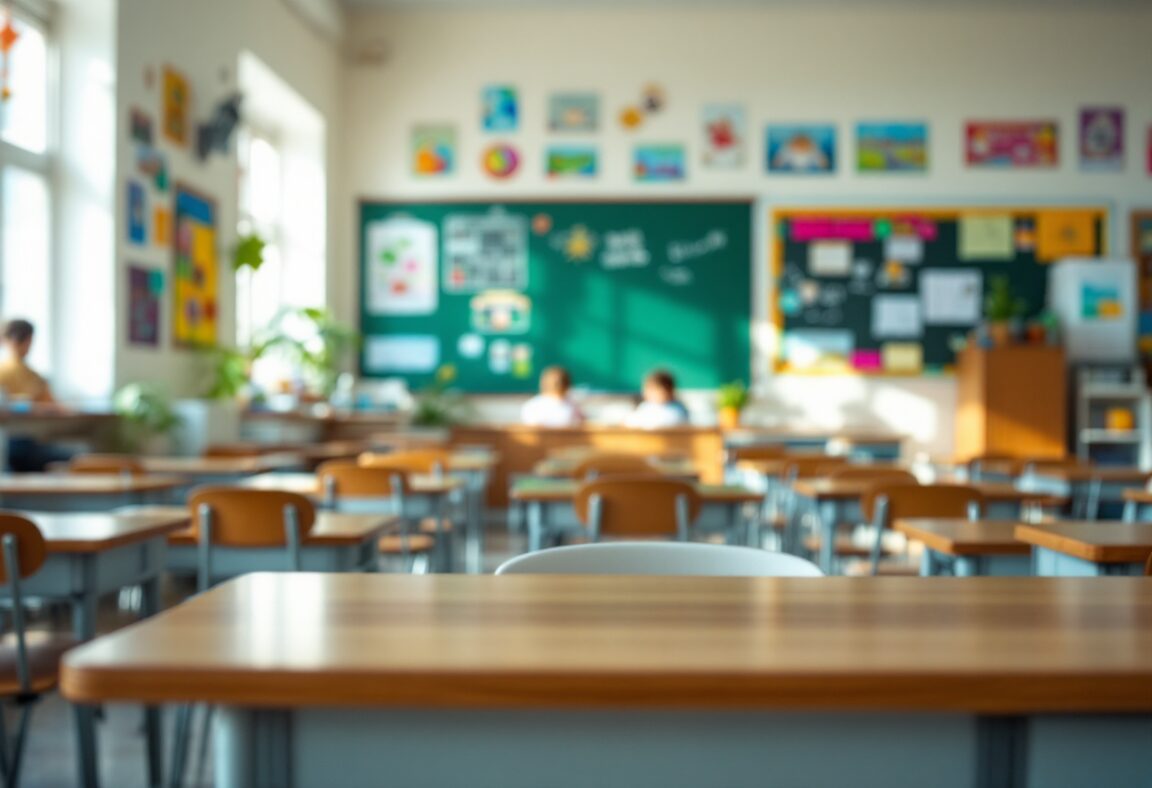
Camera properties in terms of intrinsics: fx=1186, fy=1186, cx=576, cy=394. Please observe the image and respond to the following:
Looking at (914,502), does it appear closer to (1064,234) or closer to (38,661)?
(38,661)

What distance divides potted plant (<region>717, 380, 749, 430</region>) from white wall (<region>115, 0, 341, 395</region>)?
371cm

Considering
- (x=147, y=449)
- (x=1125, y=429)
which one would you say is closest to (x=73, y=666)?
(x=147, y=449)

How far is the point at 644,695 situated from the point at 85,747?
5.57ft

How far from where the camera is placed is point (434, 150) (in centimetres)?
969

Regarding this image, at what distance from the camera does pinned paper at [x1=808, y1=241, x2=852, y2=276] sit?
9633 mm

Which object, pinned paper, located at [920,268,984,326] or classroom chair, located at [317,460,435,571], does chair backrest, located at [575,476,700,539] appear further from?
pinned paper, located at [920,268,984,326]

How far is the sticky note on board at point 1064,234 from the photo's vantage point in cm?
961

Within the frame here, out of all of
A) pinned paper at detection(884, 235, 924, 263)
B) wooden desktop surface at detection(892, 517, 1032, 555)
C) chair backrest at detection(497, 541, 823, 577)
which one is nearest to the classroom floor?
chair backrest at detection(497, 541, 823, 577)

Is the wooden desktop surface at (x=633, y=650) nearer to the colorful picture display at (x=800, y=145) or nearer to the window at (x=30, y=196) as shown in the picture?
the window at (x=30, y=196)

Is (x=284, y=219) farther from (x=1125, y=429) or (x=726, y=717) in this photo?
(x=726, y=717)

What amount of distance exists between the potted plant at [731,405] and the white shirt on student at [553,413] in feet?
4.16

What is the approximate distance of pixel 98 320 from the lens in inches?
235

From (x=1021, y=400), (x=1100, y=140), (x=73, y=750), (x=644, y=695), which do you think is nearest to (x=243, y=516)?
(x=73, y=750)

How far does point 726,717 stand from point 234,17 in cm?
756
